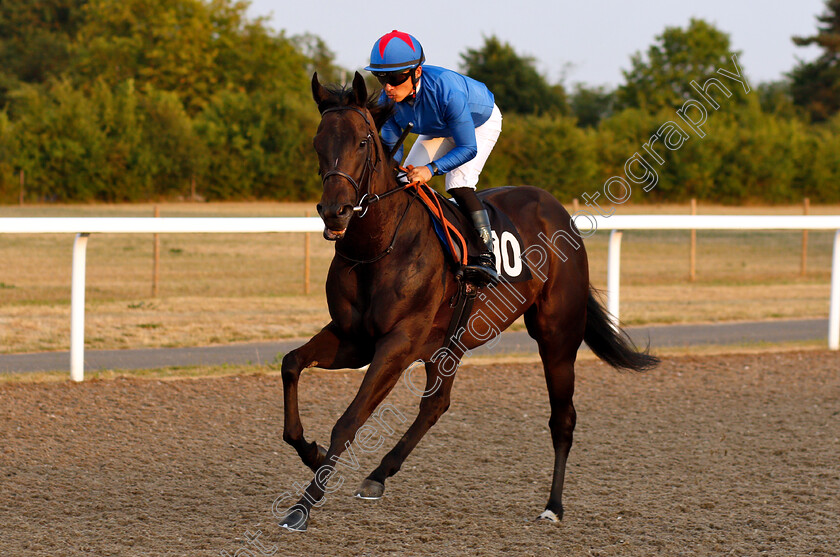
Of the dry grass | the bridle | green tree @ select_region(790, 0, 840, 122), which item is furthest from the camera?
green tree @ select_region(790, 0, 840, 122)

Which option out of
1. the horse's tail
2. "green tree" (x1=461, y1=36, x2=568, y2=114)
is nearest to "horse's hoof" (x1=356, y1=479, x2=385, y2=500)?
the horse's tail

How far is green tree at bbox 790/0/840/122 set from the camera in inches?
2377

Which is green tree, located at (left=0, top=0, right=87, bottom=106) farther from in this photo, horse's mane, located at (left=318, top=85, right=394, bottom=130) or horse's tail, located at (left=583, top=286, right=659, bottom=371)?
horse's mane, located at (left=318, top=85, right=394, bottom=130)

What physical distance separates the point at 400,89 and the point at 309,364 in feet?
4.27

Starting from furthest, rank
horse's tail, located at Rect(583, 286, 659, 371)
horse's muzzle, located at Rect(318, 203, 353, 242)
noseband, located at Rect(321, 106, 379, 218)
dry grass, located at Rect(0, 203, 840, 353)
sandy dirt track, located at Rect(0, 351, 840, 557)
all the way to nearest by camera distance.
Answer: dry grass, located at Rect(0, 203, 840, 353) → horse's tail, located at Rect(583, 286, 659, 371) → sandy dirt track, located at Rect(0, 351, 840, 557) → noseband, located at Rect(321, 106, 379, 218) → horse's muzzle, located at Rect(318, 203, 353, 242)

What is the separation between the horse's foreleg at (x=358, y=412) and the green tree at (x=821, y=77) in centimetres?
6169

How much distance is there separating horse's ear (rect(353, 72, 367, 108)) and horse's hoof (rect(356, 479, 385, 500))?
179cm

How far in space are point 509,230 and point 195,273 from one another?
11.2 m

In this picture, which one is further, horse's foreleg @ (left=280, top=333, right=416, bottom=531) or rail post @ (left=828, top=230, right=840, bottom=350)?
rail post @ (left=828, top=230, right=840, bottom=350)

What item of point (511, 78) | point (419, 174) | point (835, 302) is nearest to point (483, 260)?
point (419, 174)

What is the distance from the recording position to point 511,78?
5097 cm

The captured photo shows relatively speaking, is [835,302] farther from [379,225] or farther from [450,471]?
[379,225]

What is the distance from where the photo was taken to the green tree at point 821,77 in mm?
60375

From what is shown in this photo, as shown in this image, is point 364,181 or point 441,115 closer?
point 364,181
